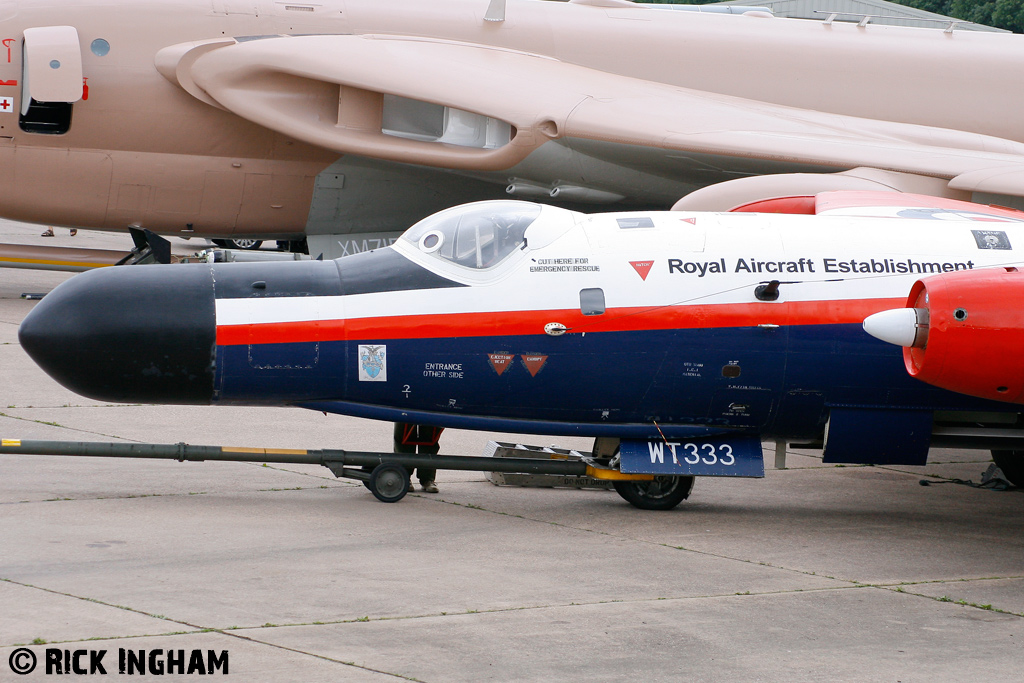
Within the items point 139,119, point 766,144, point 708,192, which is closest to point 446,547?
point 708,192

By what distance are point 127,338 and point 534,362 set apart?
2873mm

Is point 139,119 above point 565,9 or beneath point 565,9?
beneath

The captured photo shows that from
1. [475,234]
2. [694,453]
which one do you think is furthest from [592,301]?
[694,453]

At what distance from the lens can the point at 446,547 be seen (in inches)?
299

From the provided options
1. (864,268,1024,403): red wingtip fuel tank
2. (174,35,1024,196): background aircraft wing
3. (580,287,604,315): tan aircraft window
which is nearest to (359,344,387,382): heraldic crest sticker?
(580,287,604,315): tan aircraft window

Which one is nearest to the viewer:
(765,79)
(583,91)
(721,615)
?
(721,615)

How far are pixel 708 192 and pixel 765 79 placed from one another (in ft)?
16.6

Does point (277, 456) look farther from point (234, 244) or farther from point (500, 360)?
point (234, 244)

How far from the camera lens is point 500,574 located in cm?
705

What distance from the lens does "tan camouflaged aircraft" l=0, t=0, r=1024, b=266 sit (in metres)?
15.1

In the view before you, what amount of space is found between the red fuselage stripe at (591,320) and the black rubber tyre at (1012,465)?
9.16 feet

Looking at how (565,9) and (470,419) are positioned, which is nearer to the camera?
(470,419)

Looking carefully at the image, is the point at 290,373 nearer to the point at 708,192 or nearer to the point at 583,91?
the point at 708,192

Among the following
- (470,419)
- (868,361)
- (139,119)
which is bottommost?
(470,419)
